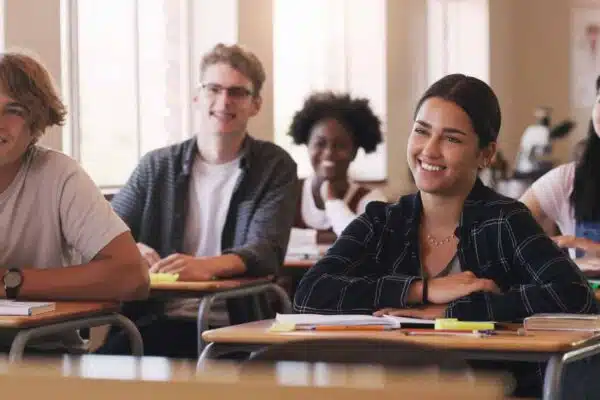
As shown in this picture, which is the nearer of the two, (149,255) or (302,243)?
(149,255)

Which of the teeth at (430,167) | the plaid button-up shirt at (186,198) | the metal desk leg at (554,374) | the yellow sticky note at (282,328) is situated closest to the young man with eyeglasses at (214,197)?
the plaid button-up shirt at (186,198)

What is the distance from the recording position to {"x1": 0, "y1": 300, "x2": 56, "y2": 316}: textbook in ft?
8.74

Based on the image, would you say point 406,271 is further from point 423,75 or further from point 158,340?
point 423,75

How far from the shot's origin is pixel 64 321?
2.76 metres

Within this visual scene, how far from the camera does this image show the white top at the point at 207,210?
4.25 metres

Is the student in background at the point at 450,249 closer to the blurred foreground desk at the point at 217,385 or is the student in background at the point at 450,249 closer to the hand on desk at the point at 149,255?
the hand on desk at the point at 149,255

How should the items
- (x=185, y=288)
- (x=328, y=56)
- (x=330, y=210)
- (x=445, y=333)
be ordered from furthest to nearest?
(x=328, y=56) < (x=330, y=210) < (x=185, y=288) < (x=445, y=333)

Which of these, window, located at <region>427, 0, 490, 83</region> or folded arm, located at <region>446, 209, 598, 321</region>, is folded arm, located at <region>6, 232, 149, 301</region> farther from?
window, located at <region>427, 0, 490, 83</region>

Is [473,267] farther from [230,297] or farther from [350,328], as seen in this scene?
[230,297]

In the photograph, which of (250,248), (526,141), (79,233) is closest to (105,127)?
(250,248)

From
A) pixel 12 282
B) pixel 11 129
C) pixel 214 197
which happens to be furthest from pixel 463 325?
pixel 214 197

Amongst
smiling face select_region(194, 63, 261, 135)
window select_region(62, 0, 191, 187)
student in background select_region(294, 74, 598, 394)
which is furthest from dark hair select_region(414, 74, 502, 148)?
window select_region(62, 0, 191, 187)

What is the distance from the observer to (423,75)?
9945 millimetres

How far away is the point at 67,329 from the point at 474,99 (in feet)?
3.60
